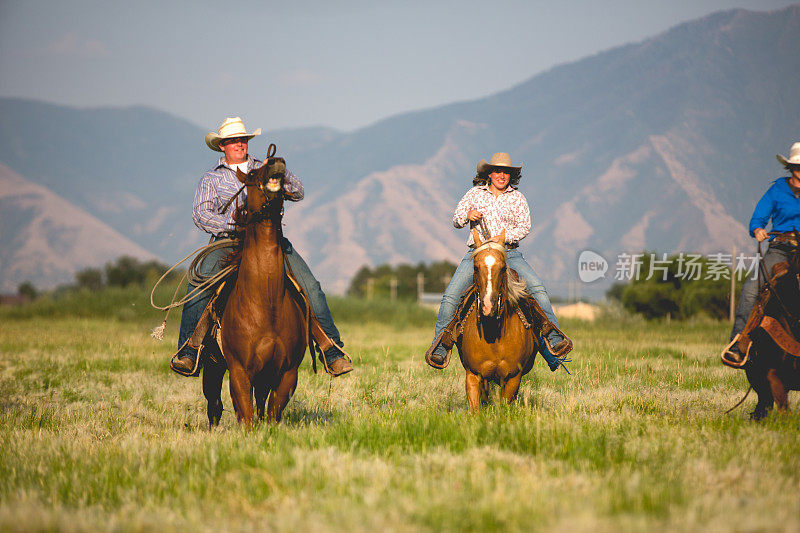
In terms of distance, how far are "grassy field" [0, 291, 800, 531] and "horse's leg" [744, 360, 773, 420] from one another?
52 centimetres

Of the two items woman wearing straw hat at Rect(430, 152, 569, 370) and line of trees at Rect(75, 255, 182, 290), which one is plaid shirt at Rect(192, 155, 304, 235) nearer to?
woman wearing straw hat at Rect(430, 152, 569, 370)

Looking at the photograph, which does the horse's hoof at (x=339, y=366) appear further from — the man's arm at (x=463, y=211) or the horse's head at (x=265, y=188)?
the man's arm at (x=463, y=211)

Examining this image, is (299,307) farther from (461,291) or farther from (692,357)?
(692,357)

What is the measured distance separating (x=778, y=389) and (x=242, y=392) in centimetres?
546

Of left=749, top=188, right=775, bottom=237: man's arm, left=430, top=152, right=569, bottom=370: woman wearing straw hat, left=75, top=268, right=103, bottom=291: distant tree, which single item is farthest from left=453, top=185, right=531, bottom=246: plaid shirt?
left=75, top=268, right=103, bottom=291: distant tree

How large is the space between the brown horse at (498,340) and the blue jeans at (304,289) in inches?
57.6

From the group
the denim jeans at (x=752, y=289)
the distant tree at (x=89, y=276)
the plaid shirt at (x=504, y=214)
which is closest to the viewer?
the denim jeans at (x=752, y=289)

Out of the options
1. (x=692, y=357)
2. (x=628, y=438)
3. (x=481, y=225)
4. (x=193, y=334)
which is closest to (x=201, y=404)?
(x=193, y=334)

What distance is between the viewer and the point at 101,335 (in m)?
19.9

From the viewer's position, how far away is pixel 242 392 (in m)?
6.51

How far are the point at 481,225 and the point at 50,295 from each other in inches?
1189

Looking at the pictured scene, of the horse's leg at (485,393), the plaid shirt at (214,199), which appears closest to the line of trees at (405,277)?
the horse's leg at (485,393)

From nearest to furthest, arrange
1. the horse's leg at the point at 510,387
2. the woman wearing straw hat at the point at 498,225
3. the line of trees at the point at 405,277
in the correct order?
the horse's leg at the point at 510,387 → the woman wearing straw hat at the point at 498,225 → the line of trees at the point at 405,277

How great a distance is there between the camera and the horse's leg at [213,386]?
7559mm
